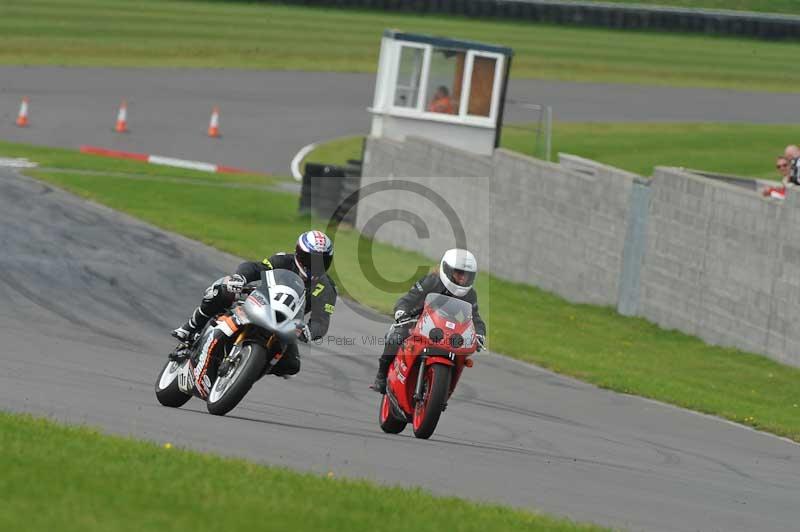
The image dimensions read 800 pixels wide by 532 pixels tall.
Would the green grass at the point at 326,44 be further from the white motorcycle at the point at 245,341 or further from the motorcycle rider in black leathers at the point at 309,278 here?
the white motorcycle at the point at 245,341

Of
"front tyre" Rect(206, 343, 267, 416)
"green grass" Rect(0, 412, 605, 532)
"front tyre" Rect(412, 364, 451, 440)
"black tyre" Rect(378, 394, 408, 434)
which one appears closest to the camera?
"green grass" Rect(0, 412, 605, 532)

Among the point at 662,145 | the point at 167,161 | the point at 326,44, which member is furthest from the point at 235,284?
the point at 326,44

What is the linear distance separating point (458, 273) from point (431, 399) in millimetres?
1045

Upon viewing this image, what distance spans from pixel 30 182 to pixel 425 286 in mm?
16021

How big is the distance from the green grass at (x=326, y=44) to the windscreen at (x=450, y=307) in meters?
35.4

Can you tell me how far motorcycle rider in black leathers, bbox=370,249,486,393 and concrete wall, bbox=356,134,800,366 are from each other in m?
7.11

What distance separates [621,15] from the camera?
53.7 metres

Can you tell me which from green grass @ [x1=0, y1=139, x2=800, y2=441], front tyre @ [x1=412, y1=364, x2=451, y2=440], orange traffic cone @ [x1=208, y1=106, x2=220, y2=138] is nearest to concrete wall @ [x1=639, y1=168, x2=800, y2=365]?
green grass @ [x1=0, y1=139, x2=800, y2=441]

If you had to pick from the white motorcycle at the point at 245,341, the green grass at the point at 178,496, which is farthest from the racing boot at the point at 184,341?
the green grass at the point at 178,496

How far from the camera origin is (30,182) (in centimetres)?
2644

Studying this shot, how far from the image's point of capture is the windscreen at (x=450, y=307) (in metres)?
11.6

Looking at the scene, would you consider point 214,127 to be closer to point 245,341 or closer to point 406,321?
point 406,321

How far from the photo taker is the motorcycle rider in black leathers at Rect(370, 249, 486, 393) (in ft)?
38.6

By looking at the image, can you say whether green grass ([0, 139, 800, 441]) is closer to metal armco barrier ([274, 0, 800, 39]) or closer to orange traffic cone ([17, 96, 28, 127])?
orange traffic cone ([17, 96, 28, 127])
